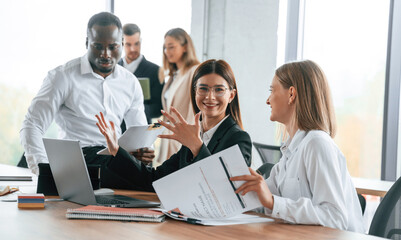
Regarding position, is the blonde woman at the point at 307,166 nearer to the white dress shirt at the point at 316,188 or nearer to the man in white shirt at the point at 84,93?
the white dress shirt at the point at 316,188

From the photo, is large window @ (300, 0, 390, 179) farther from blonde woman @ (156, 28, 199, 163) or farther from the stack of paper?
the stack of paper

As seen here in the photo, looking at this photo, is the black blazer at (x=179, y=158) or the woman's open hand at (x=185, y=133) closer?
the woman's open hand at (x=185, y=133)

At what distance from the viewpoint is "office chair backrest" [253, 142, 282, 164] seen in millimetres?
3236

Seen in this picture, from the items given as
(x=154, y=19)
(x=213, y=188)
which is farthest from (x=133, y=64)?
(x=213, y=188)

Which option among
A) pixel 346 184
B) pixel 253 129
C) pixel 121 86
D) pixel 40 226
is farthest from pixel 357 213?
pixel 253 129

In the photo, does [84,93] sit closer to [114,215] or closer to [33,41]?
[114,215]

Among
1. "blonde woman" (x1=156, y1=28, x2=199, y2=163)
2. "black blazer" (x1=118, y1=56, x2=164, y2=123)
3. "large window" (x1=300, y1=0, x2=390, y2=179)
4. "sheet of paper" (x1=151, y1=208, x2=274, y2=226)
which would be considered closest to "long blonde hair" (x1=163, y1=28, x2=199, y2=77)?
"blonde woman" (x1=156, y1=28, x2=199, y2=163)

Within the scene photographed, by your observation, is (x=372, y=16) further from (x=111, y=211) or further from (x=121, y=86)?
(x=111, y=211)

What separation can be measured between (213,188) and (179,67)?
10.0 ft

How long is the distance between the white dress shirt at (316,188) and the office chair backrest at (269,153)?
127cm

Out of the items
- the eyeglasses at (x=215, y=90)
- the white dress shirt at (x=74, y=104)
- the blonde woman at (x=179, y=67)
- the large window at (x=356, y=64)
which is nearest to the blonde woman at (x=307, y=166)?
the eyeglasses at (x=215, y=90)

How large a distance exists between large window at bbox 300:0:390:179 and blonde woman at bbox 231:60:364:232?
2.74 meters

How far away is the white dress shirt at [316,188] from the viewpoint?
167 centimetres

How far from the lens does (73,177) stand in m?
1.95
